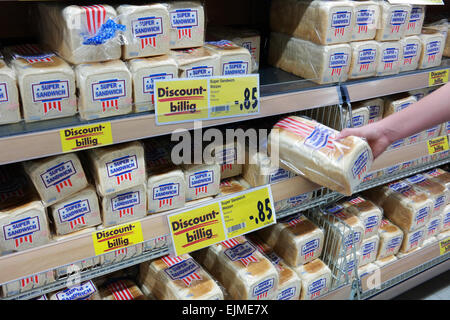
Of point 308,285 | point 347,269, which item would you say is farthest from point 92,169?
point 347,269

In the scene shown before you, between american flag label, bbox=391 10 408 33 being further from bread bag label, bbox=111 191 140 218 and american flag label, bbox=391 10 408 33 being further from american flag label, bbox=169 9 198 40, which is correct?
bread bag label, bbox=111 191 140 218

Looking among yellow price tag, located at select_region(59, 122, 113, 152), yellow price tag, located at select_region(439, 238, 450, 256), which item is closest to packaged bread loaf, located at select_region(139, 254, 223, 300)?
yellow price tag, located at select_region(59, 122, 113, 152)

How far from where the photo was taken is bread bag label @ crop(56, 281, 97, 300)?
1.29 metres

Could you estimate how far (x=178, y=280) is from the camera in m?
1.41

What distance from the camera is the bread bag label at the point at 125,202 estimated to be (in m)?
1.24

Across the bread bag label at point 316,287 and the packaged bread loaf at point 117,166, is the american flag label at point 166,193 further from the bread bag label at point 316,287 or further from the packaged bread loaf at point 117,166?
the bread bag label at point 316,287

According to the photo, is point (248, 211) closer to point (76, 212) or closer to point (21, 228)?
point (76, 212)

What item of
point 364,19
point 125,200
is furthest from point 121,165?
point 364,19

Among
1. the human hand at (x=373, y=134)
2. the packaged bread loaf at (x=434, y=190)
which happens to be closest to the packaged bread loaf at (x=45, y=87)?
the human hand at (x=373, y=134)

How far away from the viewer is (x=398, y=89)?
1643 millimetres

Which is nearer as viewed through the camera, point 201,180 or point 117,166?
point 117,166

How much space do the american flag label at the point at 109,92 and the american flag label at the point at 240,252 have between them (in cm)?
72

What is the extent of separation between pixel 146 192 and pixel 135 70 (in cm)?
38

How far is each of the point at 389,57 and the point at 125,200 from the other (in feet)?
3.67
